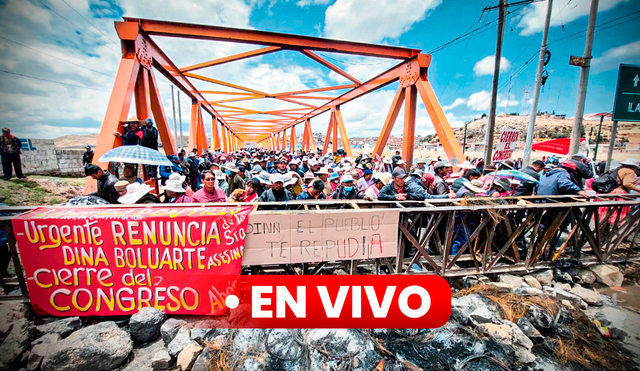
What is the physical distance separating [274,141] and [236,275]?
43.9m

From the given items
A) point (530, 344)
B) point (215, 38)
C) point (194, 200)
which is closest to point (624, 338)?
point (530, 344)

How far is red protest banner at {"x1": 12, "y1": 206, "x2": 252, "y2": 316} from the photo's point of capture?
2520 millimetres

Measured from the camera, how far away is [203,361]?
2227 millimetres

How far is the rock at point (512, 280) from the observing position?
357 cm

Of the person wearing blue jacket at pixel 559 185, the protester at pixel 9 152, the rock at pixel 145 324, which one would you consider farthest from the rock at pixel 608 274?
the protester at pixel 9 152

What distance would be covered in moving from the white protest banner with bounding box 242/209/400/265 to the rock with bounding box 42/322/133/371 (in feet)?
4.67

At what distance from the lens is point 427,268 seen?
381 cm

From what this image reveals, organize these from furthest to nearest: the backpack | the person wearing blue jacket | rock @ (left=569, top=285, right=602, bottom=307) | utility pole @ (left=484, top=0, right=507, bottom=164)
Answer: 1. utility pole @ (left=484, top=0, right=507, bottom=164)
2. the backpack
3. the person wearing blue jacket
4. rock @ (left=569, top=285, right=602, bottom=307)

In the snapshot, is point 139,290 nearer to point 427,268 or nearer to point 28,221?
point 28,221

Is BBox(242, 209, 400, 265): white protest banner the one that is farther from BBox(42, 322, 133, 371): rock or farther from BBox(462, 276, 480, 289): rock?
BBox(462, 276, 480, 289): rock

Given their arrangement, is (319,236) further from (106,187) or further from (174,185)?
(106,187)

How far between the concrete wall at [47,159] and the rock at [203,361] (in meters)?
13.0

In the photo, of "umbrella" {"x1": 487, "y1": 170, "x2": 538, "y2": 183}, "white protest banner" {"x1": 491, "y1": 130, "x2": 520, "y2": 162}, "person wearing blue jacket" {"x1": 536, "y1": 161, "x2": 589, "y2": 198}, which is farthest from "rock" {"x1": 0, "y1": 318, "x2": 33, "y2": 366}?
"white protest banner" {"x1": 491, "y1": 130, "x2": 520, "y2": 162}

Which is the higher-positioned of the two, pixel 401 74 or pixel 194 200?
pixel 401 74
